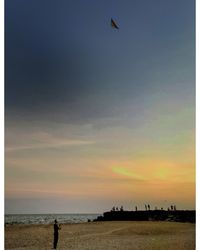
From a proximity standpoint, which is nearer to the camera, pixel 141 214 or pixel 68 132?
pixel 68 132

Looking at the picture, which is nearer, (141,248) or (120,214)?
(141,248)

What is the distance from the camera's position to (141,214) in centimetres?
2391
